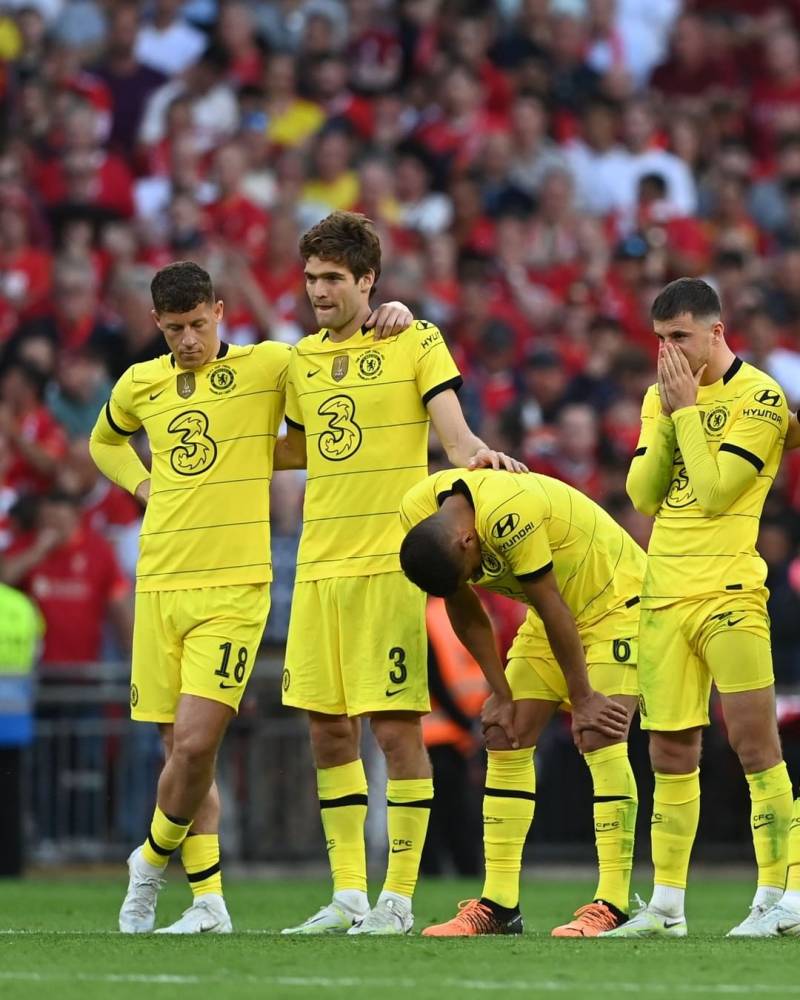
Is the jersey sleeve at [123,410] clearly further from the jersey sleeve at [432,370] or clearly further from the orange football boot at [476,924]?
the orange football boot at [476,924]

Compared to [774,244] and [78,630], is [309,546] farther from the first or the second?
[774,244]

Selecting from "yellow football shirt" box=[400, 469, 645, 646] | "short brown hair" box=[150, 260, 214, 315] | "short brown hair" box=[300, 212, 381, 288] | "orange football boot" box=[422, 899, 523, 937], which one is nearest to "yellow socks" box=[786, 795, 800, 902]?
"yellow football shirt" box=[400, 469, 645, 646]

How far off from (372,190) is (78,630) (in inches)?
197

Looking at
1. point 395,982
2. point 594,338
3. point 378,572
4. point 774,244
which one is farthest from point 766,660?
point 774,244

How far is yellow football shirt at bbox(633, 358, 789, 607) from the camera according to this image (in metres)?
8.11

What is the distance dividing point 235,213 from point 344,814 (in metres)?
9.38

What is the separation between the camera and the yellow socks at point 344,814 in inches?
336

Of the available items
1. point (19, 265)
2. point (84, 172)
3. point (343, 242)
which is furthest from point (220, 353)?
point (84, 172)

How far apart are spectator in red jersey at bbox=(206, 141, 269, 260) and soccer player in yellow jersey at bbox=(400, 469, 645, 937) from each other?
8.78 meters

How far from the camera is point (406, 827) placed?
8391mm

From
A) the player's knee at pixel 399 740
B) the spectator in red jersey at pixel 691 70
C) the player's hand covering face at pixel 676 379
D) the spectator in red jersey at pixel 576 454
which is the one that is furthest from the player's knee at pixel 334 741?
the spectator in red jersey at pixel 691 70

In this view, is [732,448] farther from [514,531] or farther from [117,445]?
[117,445]

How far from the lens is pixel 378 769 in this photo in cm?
1410

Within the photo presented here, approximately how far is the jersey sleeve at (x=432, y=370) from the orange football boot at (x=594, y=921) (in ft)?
6.66
